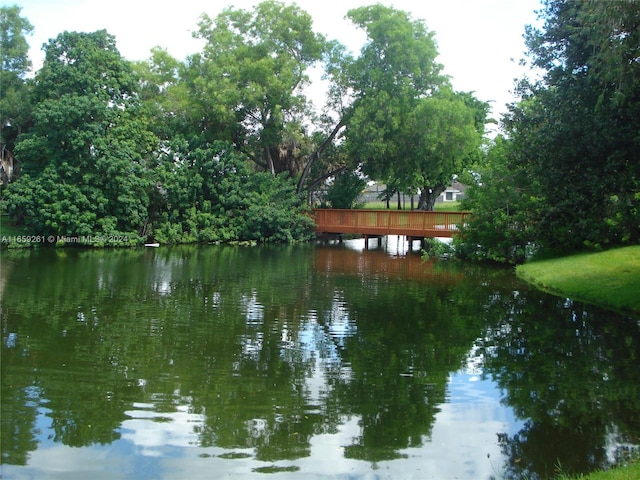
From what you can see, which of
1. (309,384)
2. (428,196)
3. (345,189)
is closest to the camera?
(309,384)

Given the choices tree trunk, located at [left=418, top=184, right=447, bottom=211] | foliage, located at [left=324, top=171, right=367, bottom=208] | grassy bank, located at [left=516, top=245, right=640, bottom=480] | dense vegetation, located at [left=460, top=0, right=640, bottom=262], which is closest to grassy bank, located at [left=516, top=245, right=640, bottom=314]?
grassy bank, located at [left=516, top=245, right=640, bottom=480]

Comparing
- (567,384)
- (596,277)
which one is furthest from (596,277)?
(567,384)

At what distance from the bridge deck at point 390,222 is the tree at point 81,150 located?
10277 millimetres

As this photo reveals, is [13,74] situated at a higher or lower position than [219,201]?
higher

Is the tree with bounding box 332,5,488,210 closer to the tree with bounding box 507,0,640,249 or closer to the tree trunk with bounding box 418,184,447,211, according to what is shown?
the tree trunk with bounding box 418,184,447,211

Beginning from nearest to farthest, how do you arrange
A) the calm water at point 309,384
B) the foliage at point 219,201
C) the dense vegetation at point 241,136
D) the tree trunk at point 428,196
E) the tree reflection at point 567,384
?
the calm water at point 309,384 < the tree reflection at point 567,384 < the dense vegetation at point 241,136 < the foliage at point 219,201 < the tree trunk at point 428,196

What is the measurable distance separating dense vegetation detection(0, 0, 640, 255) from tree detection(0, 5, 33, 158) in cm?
8

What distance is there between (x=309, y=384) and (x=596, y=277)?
35.8 feet

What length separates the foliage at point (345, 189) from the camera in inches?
1640

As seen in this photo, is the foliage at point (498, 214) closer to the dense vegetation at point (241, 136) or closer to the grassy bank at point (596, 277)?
the dense vegetation at point (241, 136)

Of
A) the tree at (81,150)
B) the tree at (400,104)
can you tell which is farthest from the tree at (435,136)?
the tree at (81,150)

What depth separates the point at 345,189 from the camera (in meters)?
41.7

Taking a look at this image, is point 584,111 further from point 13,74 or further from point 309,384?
point 13,74

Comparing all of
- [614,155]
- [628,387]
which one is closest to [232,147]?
[614,155]
